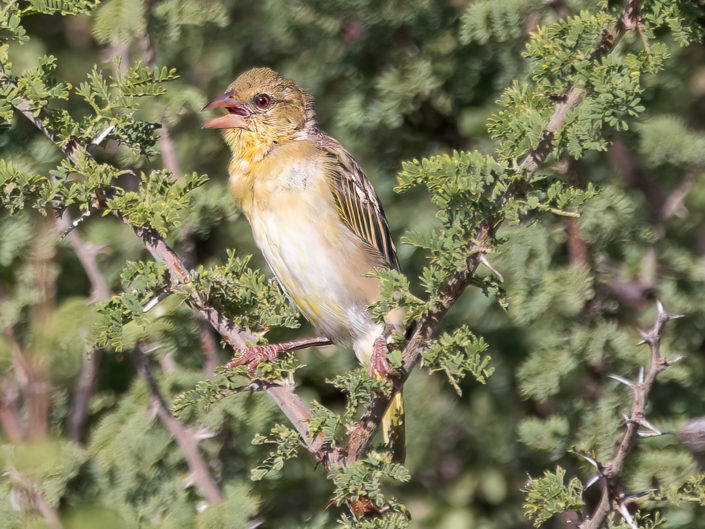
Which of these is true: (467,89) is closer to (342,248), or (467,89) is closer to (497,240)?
(342,248)

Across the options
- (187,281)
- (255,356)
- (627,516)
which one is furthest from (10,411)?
(627,516)

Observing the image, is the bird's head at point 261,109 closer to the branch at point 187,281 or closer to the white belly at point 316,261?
the white belly at point 316,261

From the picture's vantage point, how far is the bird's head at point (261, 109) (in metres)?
4.52

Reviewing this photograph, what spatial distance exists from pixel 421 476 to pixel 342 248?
1.46 m

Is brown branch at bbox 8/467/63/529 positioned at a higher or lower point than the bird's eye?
lower

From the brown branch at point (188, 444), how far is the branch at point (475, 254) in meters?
1.29

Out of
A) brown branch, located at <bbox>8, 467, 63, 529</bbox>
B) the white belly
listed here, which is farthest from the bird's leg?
brown branch, located at <bbox>8, 467, 63, 529</bbox>

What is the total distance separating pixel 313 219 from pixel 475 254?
1495mm

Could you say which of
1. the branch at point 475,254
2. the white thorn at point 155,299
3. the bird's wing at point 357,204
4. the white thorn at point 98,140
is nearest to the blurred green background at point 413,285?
the bird's wing at point 357,204

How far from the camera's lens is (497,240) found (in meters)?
2.88

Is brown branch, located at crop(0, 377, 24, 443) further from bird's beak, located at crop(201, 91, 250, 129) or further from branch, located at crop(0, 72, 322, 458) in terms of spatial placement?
bird's beak, located at crop(201, 91, 250, 129)

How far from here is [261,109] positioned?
4.60m

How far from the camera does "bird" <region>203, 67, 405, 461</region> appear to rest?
424 cm

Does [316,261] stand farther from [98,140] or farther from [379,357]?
[98,140]
